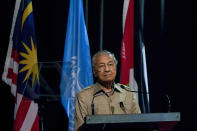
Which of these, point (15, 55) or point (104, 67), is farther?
point (15, 55)

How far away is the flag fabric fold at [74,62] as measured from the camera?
374 cm

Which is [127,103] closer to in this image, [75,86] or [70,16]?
[75,86]

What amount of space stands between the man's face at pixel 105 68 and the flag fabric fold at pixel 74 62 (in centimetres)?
136

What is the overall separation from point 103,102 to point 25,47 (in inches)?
68.4

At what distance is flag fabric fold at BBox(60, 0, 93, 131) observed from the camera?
12.3 feet

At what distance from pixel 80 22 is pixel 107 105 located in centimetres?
194

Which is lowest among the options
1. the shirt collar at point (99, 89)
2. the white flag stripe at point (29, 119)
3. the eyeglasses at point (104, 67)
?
the white flag stripe at point (29, 119)

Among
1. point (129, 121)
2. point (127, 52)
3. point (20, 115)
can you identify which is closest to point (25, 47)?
point (20, 115)

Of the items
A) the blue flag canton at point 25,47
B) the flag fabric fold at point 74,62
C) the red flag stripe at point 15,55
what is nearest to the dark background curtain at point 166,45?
the flag fabric fold at point 74,62

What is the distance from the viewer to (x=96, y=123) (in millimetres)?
1621

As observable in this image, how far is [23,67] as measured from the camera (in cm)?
372

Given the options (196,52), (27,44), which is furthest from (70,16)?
(196,52)

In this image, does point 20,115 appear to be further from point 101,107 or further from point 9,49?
point 101,107

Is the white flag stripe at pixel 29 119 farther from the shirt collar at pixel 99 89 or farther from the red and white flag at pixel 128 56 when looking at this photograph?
the shirt collar at pixel 99 89
